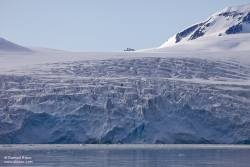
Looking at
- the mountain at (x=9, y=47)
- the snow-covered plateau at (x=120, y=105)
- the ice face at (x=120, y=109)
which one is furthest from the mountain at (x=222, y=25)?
the ice face at (x=120, y=109)

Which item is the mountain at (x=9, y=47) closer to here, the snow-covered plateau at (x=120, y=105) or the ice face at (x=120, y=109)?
the snow-covered plateau at (x=120, y=105)

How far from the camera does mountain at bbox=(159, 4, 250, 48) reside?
74812 millimetres

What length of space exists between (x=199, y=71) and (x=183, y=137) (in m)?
9.90

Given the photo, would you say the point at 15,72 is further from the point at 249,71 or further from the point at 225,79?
the point at 249,71

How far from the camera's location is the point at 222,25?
77812 millimetres

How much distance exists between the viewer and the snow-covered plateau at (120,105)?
3309 centimetres

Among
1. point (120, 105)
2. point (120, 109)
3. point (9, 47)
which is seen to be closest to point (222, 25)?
point (9, 47)

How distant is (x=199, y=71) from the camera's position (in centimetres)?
4244

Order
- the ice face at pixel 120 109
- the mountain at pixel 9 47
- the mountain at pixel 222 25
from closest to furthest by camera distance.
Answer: the ice face at pixel 120 109 → the mountain at pixel 9 47 → the mountain at pixel 222 25

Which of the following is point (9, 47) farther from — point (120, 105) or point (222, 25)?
point (222, 25)

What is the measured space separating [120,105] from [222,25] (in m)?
46.6

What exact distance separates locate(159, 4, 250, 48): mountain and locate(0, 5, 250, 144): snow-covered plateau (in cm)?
3370

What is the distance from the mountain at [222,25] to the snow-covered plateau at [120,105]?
33.7 meters

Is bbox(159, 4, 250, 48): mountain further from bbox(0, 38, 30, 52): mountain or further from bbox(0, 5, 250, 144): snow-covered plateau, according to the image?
bbox(0, 5, 250, 144): snow-covered plateau
